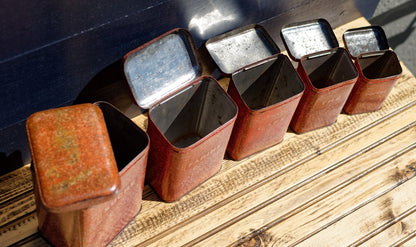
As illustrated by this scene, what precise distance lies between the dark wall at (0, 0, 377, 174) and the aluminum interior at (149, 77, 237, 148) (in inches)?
8.9

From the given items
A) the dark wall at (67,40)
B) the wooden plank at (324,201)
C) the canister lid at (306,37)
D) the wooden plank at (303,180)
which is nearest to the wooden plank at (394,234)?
the wooden plank at (324,201)

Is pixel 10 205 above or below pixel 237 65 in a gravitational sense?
below

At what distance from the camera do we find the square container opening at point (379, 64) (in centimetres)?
186

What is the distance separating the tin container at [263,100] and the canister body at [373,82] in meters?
0.29

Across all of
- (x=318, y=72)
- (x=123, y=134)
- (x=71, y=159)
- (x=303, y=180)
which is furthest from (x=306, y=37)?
(x=71, y=159)

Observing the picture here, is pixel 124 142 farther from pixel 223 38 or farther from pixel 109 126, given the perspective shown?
pixel 223 38

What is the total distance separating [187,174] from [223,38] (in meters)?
0.57

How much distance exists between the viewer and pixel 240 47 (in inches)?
72.1

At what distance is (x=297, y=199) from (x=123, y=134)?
0.65 m

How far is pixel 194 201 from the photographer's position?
161cm

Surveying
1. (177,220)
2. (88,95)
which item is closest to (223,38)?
(88,95)

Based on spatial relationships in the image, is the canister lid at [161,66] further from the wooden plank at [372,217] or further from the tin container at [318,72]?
the wooden plank at [372,217]

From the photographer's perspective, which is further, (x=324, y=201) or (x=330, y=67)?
(x=330, y=67)

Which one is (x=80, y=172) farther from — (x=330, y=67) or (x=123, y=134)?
(x=330, y=67)
